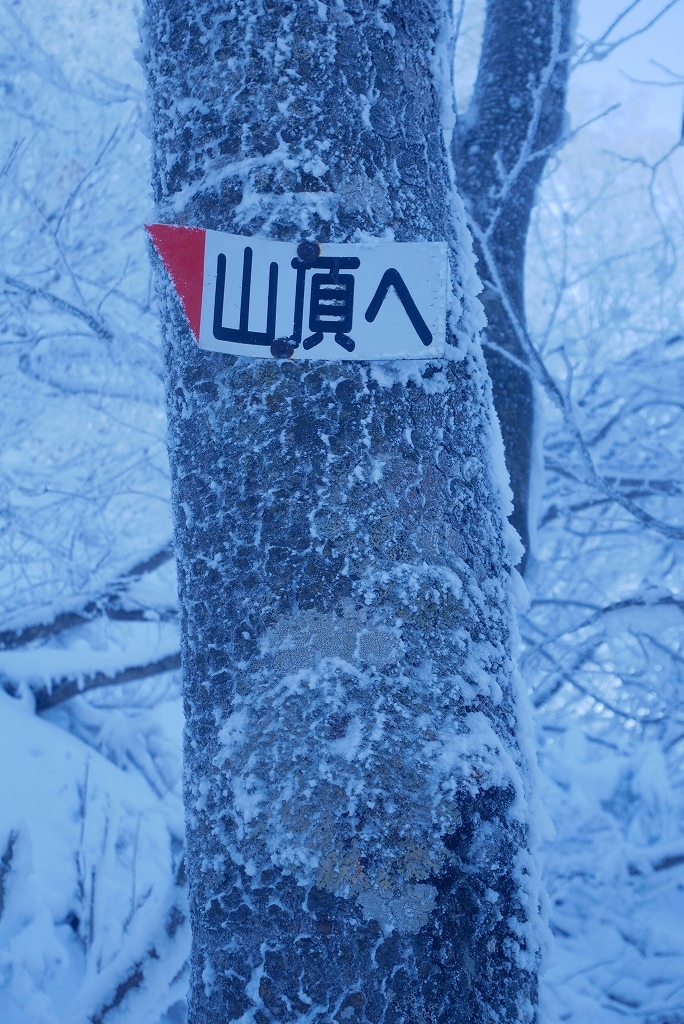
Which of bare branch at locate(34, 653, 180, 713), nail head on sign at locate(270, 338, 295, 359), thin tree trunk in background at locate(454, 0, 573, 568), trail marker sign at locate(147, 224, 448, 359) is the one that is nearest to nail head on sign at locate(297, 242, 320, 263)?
trail marker sign at locate(147, 224, 448, 359)

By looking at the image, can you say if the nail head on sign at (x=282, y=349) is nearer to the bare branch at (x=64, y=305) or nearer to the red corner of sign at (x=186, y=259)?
the red corner of sign at (x=186, y=259)

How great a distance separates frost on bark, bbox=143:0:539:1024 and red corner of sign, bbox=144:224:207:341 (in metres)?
0.03

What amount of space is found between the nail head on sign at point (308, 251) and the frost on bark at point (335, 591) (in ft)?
0.04

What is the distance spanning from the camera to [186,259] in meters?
1.08

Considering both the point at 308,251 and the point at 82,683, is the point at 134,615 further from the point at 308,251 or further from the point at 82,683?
the point at 308,251

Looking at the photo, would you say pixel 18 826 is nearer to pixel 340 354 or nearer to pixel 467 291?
pixel 340 354

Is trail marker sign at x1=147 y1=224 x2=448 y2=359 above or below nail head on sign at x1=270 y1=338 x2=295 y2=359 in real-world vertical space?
above

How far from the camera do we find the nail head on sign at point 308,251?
1.04 metres

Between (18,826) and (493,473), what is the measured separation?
172 cm

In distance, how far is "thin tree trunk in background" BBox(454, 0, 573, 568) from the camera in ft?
7.09

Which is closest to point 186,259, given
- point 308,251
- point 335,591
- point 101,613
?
point 308,251

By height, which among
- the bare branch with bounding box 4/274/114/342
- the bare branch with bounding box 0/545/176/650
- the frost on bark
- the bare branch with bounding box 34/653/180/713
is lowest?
the bare branch with bounding box 34/653/180/713

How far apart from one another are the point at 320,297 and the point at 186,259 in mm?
222

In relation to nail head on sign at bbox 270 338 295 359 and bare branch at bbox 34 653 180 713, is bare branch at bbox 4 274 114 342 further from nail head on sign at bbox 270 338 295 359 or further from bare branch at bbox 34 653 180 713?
nail head on sign at bbox 270 338 295 359
